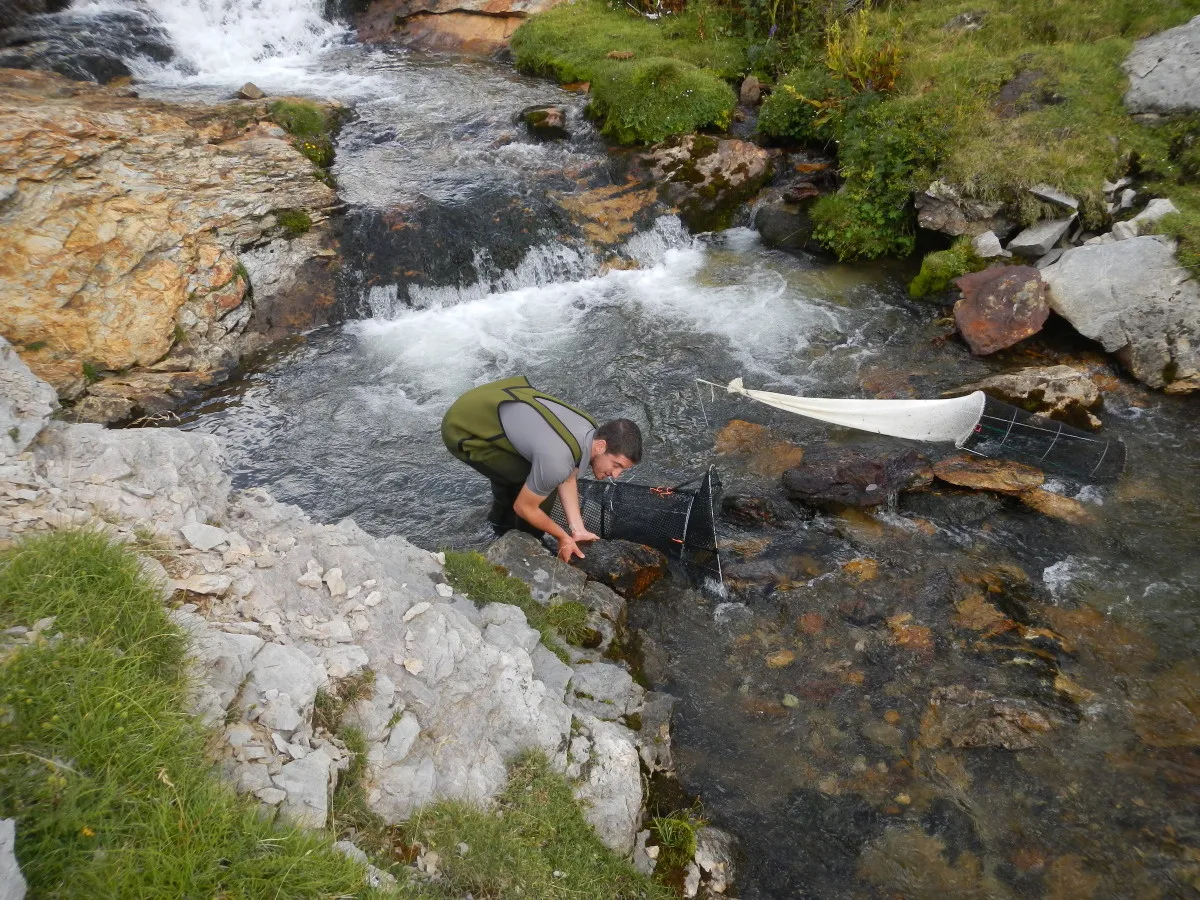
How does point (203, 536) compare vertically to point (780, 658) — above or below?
above

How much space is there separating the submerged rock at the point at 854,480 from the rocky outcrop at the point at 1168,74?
24.5 feet

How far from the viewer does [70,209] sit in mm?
8359

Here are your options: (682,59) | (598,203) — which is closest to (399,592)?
(598,203)

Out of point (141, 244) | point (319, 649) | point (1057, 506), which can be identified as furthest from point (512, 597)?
point (141, 244)

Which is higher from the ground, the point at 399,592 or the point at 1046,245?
the point at 1046,245

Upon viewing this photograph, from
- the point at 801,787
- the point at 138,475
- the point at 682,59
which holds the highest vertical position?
the point at 682,59

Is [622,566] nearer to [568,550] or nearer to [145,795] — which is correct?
[568,550]

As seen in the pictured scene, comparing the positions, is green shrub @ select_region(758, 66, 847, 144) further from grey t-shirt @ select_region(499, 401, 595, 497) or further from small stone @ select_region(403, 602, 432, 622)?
small stone @ select_region(403, 602, 432, 622)

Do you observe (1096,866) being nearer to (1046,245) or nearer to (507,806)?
(507,806)

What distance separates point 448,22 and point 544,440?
57.1 ft

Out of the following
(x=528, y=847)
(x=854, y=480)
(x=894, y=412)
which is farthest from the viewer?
(x=894, y=412)

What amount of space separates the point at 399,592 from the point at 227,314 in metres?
6.66

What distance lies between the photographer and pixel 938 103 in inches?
424

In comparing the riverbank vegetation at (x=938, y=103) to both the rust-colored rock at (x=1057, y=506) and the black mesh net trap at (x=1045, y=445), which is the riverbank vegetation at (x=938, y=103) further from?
the rust-colored rock at (x=1057, y=506)
